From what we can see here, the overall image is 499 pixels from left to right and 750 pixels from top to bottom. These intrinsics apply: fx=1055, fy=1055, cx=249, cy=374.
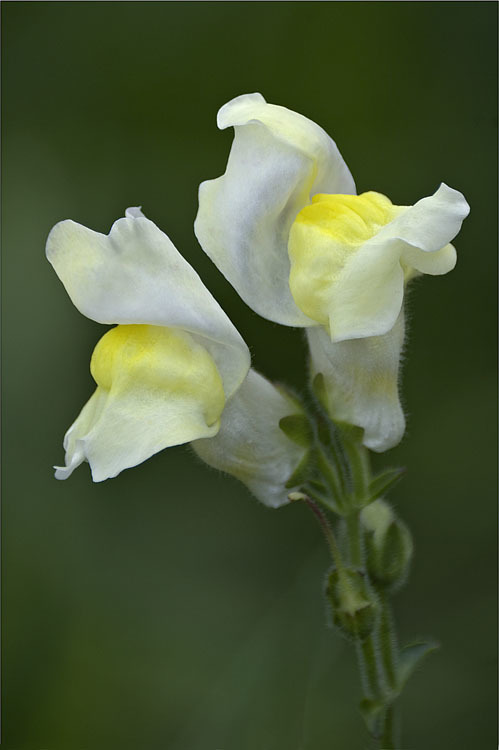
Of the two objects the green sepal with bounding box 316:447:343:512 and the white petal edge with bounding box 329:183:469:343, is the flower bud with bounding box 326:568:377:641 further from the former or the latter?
the white petal edge with bounding box 329:183:469:343

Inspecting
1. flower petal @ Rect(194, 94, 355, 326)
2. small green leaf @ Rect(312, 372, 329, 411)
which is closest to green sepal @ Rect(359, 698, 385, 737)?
small green leaf @ Rect(312, 372, 329, 411)

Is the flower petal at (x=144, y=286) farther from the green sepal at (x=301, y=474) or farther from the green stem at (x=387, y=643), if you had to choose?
the green stem at (x=387, y=643)

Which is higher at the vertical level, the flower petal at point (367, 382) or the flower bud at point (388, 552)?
the flower petal at point (367, 382)

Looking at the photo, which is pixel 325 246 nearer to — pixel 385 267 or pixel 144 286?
pixel 385 267

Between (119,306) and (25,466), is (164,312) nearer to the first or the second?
(119,306)

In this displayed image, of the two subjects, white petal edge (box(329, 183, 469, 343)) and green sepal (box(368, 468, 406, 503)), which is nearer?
white petal edge (box(329, 183, 469, 343))

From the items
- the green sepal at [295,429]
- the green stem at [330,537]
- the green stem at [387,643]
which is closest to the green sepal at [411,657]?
the green stem at [387,643]
